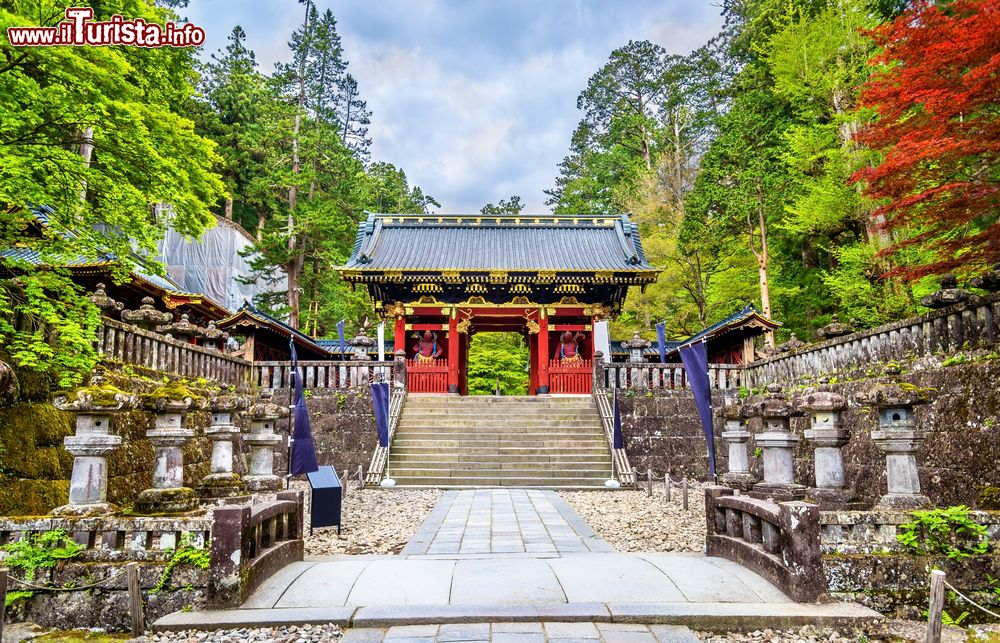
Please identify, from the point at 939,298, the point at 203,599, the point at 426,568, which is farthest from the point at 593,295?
the point at 203,599

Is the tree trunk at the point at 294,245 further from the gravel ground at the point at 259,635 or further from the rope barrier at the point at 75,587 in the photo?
the gravel ground at the point at 259,635

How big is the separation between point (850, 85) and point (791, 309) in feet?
25.4

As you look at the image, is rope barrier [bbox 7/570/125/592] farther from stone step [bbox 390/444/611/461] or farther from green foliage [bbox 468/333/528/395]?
green foliage [bbox 468/333/528/395]

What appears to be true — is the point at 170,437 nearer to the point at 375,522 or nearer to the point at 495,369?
the point at 375,522

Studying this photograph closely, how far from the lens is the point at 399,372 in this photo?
1619 cm

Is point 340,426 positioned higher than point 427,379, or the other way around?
point 427,379

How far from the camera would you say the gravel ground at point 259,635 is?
3.90 metres

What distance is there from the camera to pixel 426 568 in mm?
5465

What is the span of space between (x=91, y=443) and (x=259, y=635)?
2418 millimetres

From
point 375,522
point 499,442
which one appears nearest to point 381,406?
point 499,442

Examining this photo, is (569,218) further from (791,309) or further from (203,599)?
(203,599)

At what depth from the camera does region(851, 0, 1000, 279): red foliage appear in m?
7.80

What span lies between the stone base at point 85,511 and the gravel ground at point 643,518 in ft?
17.2

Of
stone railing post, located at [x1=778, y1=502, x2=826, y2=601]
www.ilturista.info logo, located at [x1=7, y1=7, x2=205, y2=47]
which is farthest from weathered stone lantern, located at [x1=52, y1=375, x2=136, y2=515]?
stone railing post, located at [x1=778, y1=502, x2=826, y2=601]
